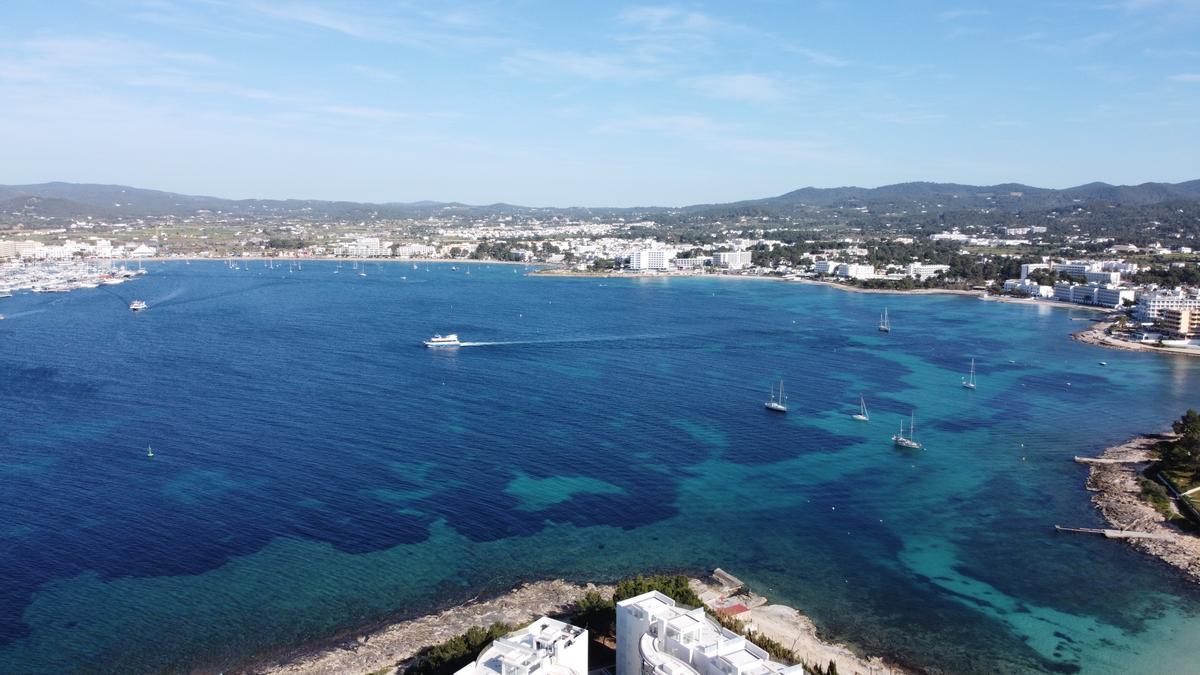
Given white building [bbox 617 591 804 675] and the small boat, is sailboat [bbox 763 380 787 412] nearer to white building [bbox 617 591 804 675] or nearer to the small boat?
the small boat

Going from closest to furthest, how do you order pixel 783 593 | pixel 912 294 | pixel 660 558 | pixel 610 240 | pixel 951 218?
pixel 783 593 < pixel 660 558 < pixel 912 294 < pixel 610 240 < pixel 951 218

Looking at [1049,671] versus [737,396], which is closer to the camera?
[1049,671]

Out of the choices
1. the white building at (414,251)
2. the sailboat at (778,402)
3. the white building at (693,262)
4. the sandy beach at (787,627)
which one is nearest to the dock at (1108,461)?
the sailboat at (778,402)

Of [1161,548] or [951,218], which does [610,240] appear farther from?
[1161,548]

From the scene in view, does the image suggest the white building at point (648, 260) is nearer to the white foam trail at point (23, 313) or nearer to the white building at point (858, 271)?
the white building at point (858, 271)

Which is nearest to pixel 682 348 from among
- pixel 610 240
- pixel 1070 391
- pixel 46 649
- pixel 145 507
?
pixel 1070 391

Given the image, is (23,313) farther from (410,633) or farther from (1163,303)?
(1163,303)
